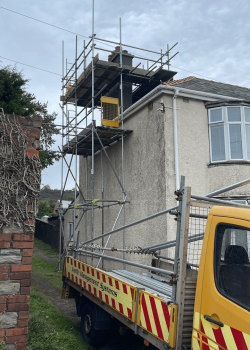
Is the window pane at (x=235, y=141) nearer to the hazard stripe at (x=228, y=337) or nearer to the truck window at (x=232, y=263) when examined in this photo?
the truck window at (x=232, y=263)

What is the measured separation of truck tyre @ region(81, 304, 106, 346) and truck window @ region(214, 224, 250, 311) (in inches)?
122

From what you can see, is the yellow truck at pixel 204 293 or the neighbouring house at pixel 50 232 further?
the neighbouring house at pixel 50 232

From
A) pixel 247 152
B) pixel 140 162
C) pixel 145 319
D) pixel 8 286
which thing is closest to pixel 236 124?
pixel 247 152

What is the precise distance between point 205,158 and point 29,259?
7.37 m

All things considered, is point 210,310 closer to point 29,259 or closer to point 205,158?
point 29,259

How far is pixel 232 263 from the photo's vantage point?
2.81m

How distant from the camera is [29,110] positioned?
14.3 meters

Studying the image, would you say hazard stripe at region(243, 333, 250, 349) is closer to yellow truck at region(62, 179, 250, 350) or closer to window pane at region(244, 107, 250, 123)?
yellow truck at region(62, 179, 250, 350)

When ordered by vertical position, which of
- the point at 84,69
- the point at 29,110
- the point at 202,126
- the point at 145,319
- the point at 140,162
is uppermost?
the point at 84,69

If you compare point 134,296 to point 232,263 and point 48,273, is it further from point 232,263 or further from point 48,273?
point 48,273

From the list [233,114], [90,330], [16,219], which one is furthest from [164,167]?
[16,219]

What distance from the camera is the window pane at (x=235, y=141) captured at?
9686 millimetres

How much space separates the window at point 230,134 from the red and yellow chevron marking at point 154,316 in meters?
6.86

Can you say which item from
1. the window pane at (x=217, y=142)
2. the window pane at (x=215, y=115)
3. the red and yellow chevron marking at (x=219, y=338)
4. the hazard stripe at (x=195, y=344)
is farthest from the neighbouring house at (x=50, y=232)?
the red and yellow chevron marking at (x=219, y=338)
